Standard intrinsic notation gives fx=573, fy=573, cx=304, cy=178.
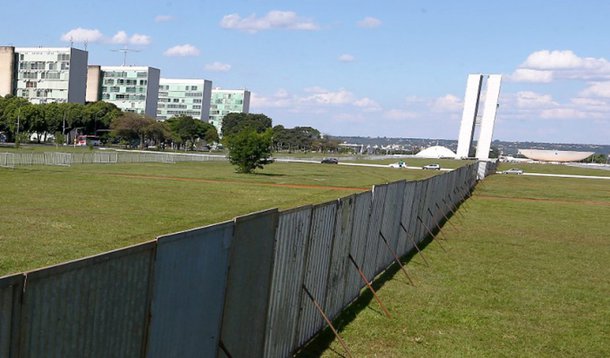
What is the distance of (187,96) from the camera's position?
190 meters

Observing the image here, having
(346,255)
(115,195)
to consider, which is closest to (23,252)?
(346,255)

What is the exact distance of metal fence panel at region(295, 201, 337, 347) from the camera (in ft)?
22.9

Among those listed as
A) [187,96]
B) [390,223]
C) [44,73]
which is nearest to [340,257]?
[390,223]

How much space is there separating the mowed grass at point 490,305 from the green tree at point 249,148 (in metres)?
31.9

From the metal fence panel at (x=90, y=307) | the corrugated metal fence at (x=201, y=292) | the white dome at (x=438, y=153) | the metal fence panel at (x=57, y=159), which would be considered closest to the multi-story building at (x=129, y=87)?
the white dome at (x=438, y=153)

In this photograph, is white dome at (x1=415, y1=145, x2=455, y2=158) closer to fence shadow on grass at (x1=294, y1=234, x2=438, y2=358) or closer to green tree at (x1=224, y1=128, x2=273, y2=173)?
green tree at (x1=224, y1=128, x2=273, y2=173)

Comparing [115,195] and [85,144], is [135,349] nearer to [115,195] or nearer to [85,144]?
[115,195]

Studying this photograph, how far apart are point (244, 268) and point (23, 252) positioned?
851 centimetres

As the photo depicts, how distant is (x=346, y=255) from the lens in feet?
28.8

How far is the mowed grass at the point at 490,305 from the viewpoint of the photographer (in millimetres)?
8148

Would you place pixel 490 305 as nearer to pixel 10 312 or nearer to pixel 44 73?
pixel 10 312

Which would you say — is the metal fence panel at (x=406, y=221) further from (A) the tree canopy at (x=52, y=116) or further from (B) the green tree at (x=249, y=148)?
(A) the tree canopy at (x=52, y=116)

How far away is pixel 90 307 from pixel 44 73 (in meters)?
142

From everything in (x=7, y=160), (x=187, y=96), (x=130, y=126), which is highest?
(x=187, y=96)
